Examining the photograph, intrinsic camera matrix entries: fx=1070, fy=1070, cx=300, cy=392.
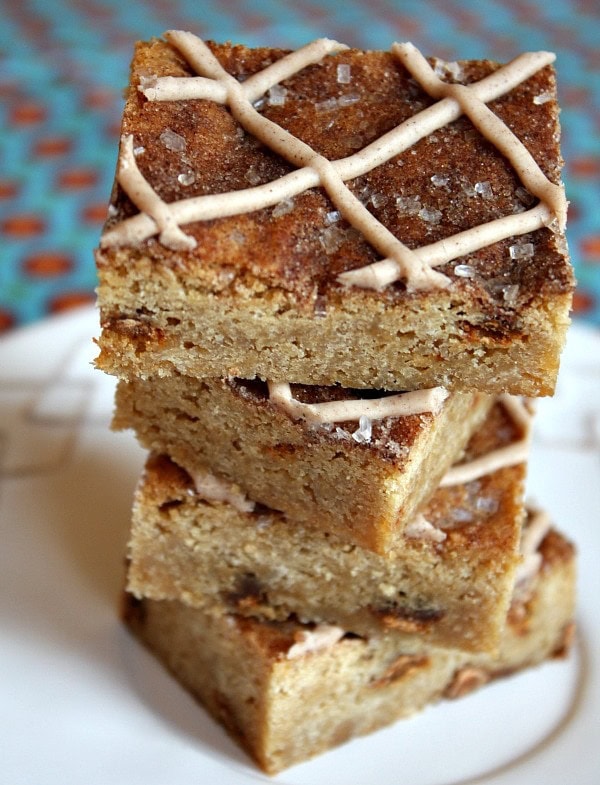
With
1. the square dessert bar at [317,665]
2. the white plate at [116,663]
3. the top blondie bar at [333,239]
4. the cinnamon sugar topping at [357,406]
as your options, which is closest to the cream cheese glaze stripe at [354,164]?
A: the top blondie bar at [333,239]

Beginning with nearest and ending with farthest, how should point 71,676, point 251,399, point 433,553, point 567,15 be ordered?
point 251,399, point 433,553, point 71,676, point 567,15

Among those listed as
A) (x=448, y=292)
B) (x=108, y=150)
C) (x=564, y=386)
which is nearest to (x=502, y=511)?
(x=448, y=292)

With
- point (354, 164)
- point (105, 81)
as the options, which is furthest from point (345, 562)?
point (105, 81)

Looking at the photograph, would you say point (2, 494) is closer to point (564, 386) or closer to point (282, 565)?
point (282, 565)

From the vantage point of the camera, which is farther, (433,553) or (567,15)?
(567,15)

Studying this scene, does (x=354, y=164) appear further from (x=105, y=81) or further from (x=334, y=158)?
(x=105, y=81)

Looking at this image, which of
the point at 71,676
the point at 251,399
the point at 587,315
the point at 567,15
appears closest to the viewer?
the point at 251,399

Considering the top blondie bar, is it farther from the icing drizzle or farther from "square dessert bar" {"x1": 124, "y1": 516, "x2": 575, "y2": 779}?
"square dessert bar" {"x1": 124, "y1": 516, "x2": 575, "y2": 779}
